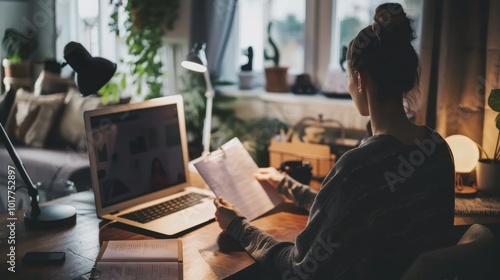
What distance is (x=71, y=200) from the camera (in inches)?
74.4

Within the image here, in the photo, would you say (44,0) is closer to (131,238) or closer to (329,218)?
(131,238)

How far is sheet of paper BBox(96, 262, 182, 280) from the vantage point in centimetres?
131

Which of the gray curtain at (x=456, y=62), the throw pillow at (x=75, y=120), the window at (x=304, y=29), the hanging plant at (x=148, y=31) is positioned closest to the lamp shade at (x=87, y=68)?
the gray curtain at (x=456, y=62)

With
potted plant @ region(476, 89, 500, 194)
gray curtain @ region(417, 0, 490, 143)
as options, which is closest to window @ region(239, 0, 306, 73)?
gray curtain @ region(417, 0, 490, 143)

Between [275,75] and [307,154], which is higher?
[275,75]

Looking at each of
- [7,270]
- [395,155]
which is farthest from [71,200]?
[395,155]

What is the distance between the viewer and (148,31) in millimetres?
3404

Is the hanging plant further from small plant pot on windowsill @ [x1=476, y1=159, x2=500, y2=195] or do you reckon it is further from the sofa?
small plant pot on windowsill @ [x1=476, y1=159, x2=500, y2=195]

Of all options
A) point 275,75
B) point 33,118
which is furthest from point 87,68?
point 33,118

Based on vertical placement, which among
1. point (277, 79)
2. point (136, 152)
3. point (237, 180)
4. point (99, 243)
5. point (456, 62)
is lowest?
point (99, 243)

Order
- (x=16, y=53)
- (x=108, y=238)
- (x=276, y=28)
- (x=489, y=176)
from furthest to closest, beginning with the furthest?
(x=16, y=53) < (x=276, y=28) < (x=489, y=176) < (x=108, y=238)

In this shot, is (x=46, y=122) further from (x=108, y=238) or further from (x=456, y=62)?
(x=456, y=62)

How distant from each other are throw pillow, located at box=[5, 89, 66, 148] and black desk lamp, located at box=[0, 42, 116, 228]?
7.52 ft

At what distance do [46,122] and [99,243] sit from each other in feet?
8.33
